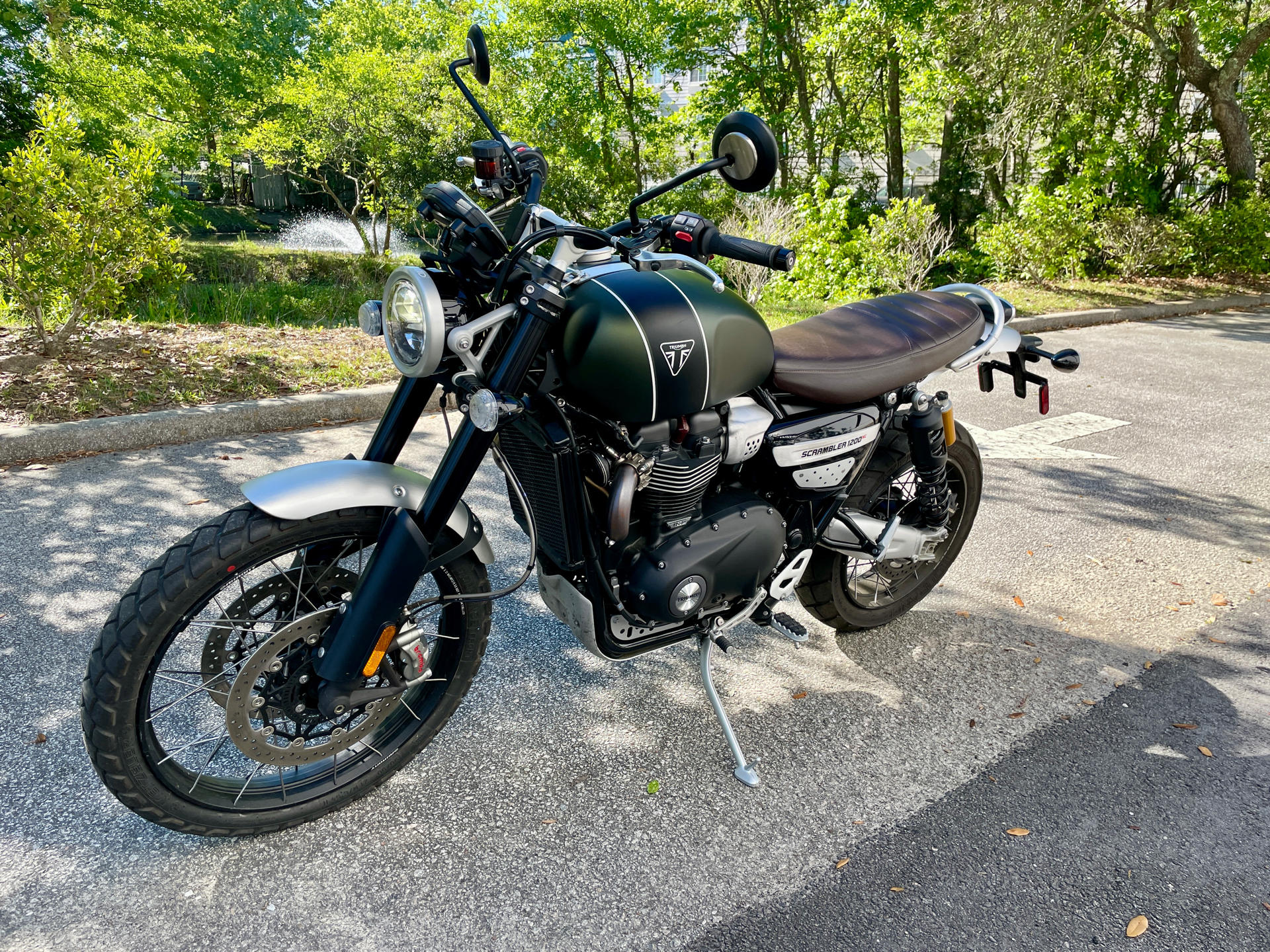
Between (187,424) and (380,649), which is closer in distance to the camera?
(380,649)

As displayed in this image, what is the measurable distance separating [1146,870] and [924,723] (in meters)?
0.75

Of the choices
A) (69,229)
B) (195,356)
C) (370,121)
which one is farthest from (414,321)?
(370,121)

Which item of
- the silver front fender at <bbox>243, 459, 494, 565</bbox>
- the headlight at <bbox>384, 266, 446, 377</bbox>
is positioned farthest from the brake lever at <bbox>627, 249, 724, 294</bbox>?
the silver front fender at <bbox>243, 459, 494, 565</bbox>

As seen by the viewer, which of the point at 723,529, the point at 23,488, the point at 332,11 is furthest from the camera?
the point at 332,11

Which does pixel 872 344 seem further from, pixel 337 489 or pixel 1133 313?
pixel 1133 313

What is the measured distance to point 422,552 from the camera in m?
2.15

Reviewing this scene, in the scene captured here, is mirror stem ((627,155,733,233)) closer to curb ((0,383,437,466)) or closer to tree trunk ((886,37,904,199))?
curb ((0,383,437,466))

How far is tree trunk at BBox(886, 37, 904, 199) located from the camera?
19.6 meters

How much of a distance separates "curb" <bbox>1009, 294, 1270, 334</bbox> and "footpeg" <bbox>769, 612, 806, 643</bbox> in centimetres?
732

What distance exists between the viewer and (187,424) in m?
5.11

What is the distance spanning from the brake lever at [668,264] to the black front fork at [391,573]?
0.36 metres

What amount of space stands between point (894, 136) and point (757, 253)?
20347 mm

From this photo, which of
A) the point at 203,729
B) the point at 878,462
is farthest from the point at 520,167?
the point at 203,729

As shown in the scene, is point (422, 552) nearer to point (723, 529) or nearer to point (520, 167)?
point (723, 529)
